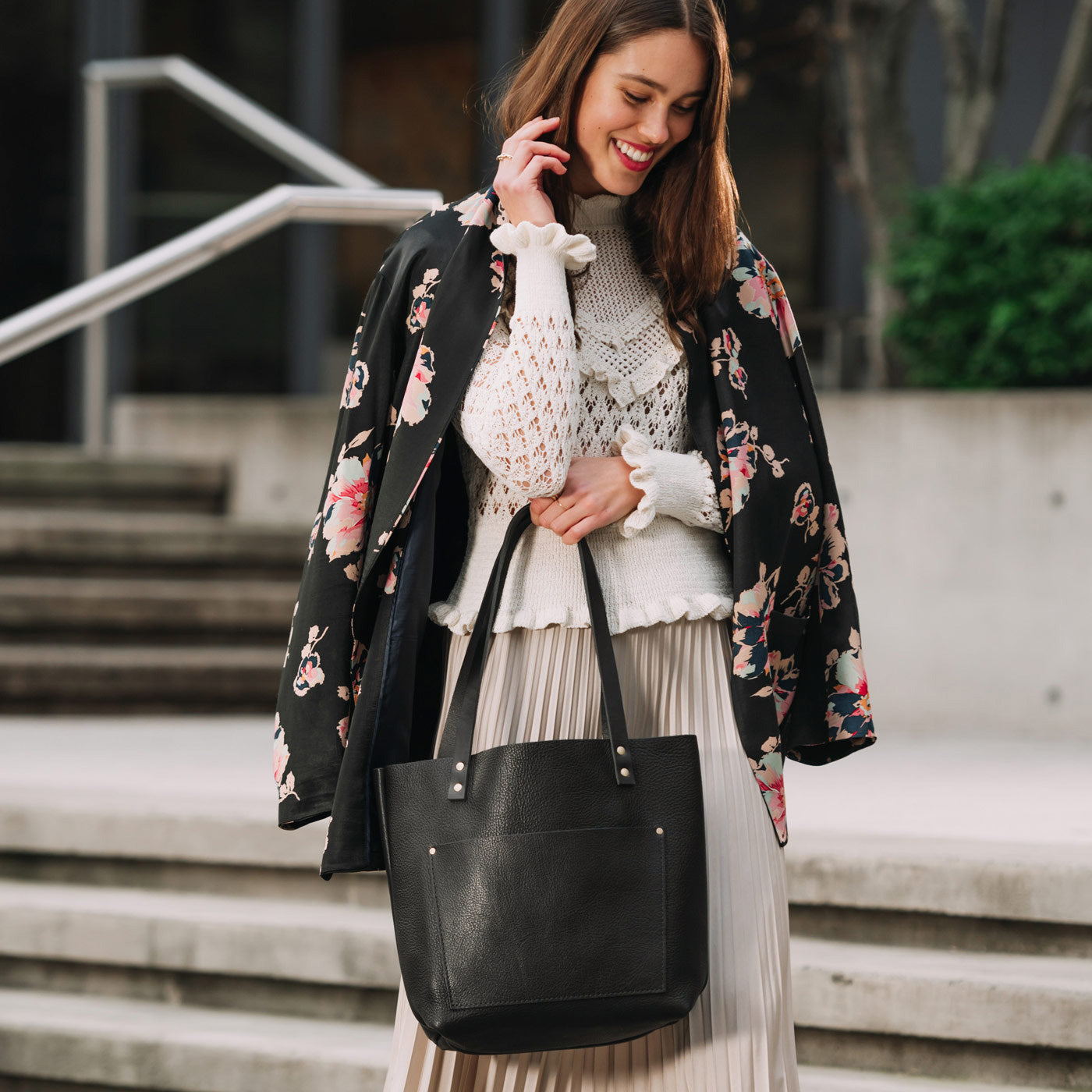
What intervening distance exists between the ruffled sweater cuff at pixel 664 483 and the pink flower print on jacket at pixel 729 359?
0.36 ft

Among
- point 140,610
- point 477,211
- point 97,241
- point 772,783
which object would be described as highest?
point 97,241

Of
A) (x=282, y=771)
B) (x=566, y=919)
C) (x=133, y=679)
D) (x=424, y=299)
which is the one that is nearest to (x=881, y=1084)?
(x=566, y=919)

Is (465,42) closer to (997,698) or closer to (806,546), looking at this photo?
(997,698)

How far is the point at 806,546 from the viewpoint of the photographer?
6.84 ft

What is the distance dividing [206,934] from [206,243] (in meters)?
2.13

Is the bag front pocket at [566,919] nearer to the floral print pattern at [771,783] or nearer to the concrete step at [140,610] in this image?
the floral print pattern at [771,783]

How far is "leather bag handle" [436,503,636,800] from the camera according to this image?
1.81 metres

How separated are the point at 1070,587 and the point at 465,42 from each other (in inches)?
210

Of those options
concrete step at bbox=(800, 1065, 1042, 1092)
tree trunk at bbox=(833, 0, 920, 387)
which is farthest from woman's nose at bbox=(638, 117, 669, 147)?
tree trunk at bbox=(833, 0, 920, 387)

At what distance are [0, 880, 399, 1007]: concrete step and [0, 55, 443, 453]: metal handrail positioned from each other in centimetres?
157

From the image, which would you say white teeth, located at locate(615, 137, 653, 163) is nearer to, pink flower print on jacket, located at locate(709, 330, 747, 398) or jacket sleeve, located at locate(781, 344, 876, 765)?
pink flower print on jacket, located at locate(709, 330, 747, 398)

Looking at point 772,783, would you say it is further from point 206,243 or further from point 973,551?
point 206,243

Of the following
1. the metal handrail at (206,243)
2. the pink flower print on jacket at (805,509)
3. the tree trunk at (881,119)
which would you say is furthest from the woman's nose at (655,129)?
the tree trunk at (881,119)

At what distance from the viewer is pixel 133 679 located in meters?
4.86
